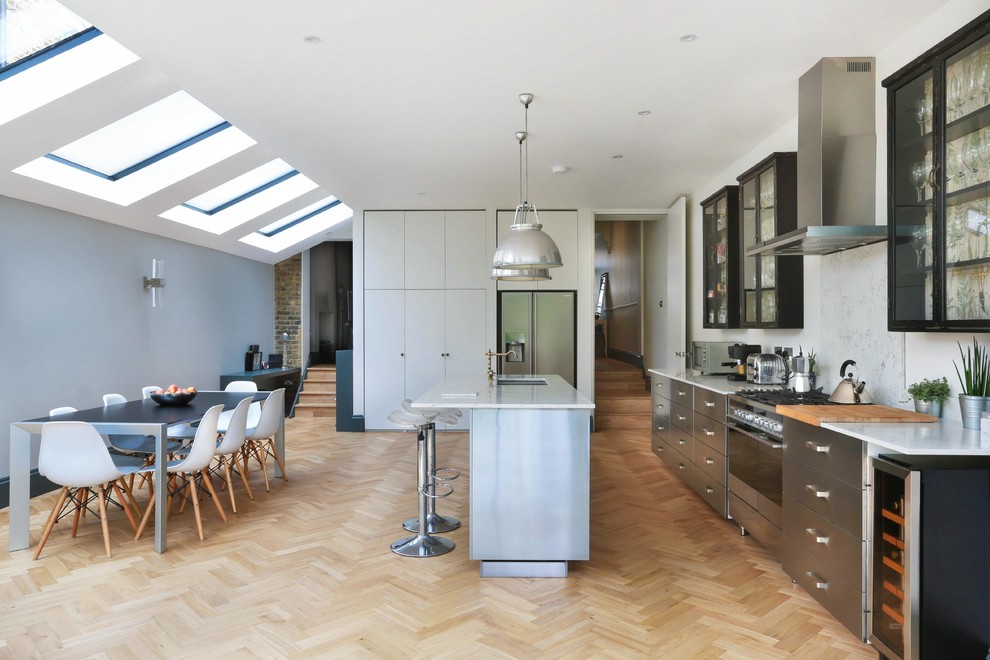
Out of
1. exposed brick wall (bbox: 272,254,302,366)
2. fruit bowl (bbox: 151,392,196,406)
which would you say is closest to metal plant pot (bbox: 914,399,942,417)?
fruit bowl (bbox: 151,392,196,406)

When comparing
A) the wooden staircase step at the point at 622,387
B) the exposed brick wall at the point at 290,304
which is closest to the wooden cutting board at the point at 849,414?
the wooden staircase step at the point at 622,387

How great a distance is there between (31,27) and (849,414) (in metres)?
5.18

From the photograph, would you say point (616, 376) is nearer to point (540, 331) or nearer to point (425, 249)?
point (540, 331)

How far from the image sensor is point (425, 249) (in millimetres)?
7902

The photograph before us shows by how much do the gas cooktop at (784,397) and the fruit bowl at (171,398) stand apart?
4.09 m

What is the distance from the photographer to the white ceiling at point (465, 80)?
300 centimetres

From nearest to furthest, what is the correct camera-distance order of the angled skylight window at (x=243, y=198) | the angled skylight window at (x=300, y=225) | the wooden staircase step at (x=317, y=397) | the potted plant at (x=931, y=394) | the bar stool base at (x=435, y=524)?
the potted plant at (x=931, y=394) < the bar stool base at (x=435, y=524) < the angled skylight window at (x=243, y=198) < the angled skylight window at (x=300, y=225) < the wooden staircase step at (x=317, y=397)

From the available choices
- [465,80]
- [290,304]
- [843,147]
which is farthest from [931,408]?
[290,304]

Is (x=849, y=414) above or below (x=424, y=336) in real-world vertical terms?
below

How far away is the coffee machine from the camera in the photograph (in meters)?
4.98

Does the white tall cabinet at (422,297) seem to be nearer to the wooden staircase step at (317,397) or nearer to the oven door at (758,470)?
the wooden staircase step at (317,397)

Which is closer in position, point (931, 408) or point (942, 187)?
point (942, 187)

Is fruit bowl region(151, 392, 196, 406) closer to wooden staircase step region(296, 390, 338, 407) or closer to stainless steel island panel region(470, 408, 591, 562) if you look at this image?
stainless steel island panel region(470, 408, 591, 562)

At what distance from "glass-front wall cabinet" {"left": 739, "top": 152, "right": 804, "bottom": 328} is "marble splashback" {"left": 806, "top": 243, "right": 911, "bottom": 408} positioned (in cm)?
27
